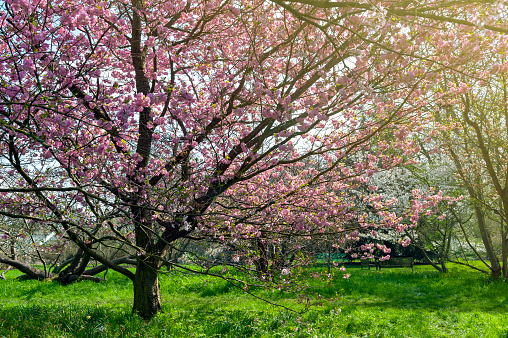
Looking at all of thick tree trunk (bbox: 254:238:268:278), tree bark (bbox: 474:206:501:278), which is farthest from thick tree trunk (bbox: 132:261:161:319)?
tree bark (bbox: 474:206:501:278)

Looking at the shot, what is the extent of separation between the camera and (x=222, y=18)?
755 cm

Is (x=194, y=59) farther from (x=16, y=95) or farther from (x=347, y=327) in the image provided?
(x=347, y=327)

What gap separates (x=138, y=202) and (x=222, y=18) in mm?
4146

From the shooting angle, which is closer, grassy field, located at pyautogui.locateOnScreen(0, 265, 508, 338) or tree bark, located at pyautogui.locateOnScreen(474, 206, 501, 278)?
grassy field, located at pyautogui.locateOnScreen(0, 265, 508, 338)

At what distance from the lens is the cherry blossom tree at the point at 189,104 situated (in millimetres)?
5277

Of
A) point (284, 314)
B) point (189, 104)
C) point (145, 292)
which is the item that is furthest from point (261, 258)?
point (189, 104)

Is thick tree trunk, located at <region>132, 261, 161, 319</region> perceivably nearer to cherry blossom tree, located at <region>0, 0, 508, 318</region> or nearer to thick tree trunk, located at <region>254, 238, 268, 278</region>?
cherry blossom tree, located at <region>0, 0, 508, 318</region>

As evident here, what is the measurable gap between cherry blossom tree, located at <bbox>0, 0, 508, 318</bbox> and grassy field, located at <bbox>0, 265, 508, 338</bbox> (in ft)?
4.26

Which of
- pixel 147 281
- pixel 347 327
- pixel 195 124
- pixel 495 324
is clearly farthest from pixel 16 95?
pixel 495 324

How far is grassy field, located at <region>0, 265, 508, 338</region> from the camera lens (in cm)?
684

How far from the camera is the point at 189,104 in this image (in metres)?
6.46

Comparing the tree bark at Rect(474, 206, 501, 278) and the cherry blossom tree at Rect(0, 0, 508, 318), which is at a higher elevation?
the cherry blossom tree at Rect(0, 0, 508, 318)

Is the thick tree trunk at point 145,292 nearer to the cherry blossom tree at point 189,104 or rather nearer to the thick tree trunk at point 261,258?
the cherry blossom tree at point 189,104

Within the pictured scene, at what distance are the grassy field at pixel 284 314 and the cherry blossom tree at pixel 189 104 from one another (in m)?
1.30
